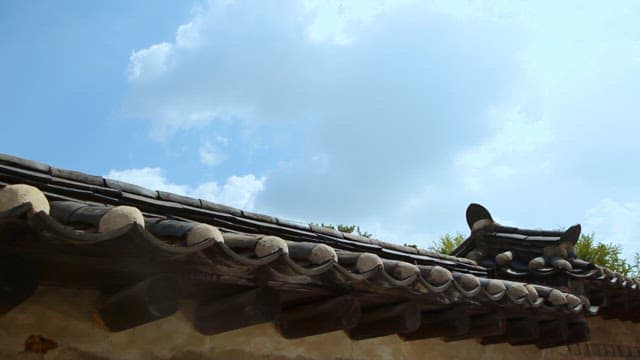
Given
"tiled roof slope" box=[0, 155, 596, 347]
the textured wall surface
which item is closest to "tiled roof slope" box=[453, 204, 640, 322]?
"tiled roof slope" box=[0, 155, 596, 347]

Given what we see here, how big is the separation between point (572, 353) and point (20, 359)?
19.9ft

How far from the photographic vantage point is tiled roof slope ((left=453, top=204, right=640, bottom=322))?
21.7 ft

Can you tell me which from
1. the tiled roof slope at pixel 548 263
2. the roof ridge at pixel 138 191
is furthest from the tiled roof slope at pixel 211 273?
the tiled roof slope at pixel 548 263

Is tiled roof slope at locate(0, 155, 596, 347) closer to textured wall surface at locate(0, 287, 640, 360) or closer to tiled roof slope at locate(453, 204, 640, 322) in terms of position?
textured wall surface at locate(0, 287, 640, 360)

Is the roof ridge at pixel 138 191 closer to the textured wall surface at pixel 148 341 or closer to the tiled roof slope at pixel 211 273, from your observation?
the tiled roof slope at pixel 211 273

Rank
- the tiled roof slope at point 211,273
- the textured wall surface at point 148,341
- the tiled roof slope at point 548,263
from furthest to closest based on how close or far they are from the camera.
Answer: the tiled roof slope at point 548,263, the textured wall surface at point 148,341, the tiled roof slope at point 211,273

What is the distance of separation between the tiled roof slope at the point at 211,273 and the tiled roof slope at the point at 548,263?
127 centimetres

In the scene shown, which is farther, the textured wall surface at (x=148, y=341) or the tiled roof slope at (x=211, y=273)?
the textured wall surface at (x=148, y=341)

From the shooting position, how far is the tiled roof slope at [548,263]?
21.7 ft

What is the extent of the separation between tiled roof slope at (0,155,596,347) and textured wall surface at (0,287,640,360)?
0.09 metres

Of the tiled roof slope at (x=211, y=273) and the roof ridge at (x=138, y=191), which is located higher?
the roof ridge at (x=138, y=191)

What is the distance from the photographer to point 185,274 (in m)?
2.89

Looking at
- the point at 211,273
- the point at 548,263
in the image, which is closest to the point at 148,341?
the point at 211,273

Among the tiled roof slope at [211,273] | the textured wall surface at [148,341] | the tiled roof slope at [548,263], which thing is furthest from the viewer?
the tiled roof slope at [548,263]
